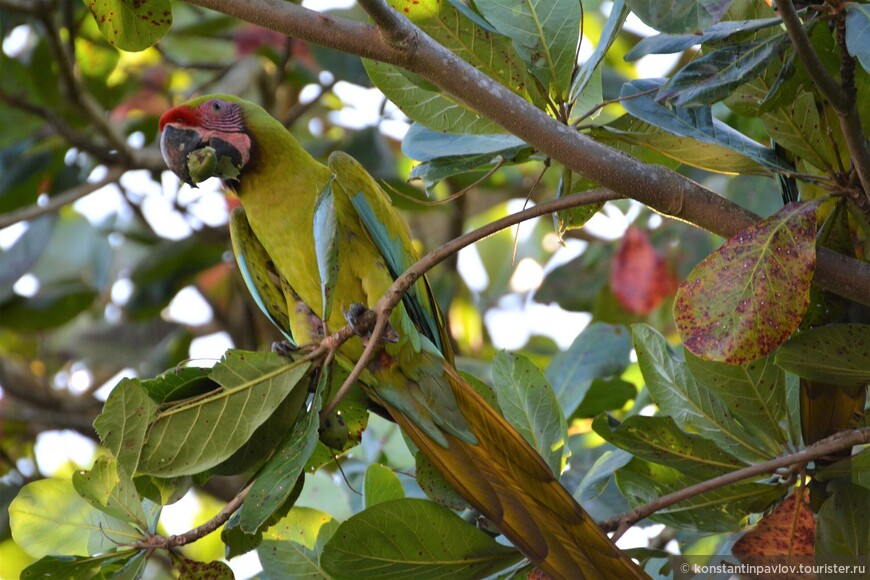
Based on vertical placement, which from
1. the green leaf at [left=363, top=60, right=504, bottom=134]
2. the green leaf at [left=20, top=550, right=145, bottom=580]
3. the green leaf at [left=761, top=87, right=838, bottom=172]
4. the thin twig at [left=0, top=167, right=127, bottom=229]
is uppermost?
the green leaf at [left=761, top=87, right=838, bottom=172]

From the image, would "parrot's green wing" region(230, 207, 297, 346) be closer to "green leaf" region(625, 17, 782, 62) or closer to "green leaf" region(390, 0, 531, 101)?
"green leaf" region(390, 0, 531, 101)

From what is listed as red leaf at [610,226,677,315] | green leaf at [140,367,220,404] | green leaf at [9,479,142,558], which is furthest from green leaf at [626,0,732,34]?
red leaf at [610,226,677,315]

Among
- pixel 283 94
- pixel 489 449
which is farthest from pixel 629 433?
pixel 283 94

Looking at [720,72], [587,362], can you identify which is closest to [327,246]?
[720,72]

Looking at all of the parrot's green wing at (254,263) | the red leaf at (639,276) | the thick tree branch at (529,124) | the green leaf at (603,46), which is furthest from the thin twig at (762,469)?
the red leaf at (639,276)

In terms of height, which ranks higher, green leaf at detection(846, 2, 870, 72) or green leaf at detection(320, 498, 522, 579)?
green leaf at detection(846, 2, 870, 72)

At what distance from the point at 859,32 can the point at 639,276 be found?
4.95 feet

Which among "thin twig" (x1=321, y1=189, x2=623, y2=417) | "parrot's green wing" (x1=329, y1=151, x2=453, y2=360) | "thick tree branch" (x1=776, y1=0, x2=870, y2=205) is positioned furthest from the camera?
"parrot's green wing" (x1=329, y1=151, x2=453, y2=360)

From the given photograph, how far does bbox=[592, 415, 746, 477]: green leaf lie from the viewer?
119 cm

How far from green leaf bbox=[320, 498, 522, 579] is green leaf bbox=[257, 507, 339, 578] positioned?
142mm

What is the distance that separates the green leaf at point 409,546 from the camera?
3.69 ft

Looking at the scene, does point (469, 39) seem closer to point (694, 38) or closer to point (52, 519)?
point (694, 38)

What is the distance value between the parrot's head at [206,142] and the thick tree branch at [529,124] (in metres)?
0.73

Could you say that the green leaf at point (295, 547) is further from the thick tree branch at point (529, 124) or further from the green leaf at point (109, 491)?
the thick tree branch at point (529, 124)
